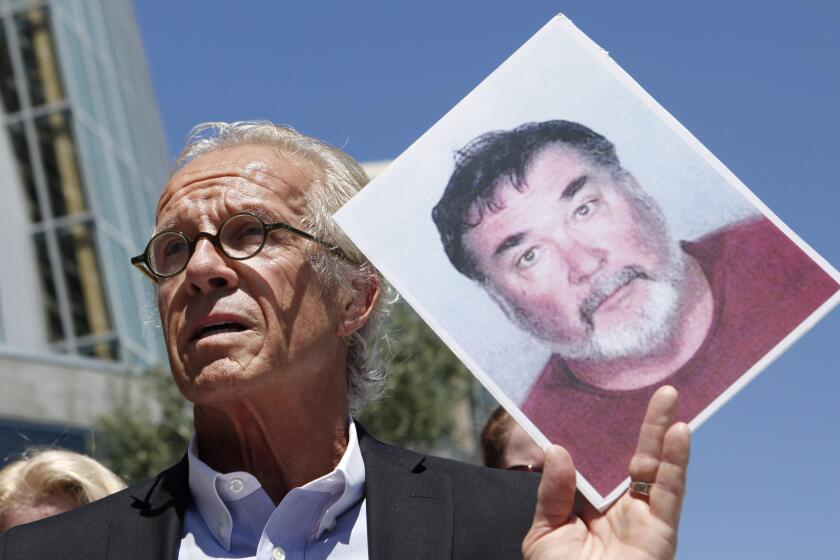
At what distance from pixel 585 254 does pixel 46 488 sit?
2436mm

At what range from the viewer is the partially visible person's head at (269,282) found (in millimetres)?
2576

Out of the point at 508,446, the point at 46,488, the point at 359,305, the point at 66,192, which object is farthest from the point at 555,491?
the point at 66,192

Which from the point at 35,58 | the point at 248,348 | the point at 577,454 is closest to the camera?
the point at 577,454

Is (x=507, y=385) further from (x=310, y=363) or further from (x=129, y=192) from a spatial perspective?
(x=129, y=192)

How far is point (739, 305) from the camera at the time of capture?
2086 millimetres

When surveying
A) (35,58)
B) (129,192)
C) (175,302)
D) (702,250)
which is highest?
(35,58)

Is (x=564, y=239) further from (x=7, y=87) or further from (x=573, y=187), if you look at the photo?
(x=7, y=87)

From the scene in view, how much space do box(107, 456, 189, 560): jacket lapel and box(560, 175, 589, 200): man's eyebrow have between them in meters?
1.09

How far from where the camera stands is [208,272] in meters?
2.60

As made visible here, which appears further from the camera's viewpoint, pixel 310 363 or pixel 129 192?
pixel 129 192

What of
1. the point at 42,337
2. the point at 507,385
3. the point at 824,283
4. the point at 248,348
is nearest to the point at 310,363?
the point at 248,348

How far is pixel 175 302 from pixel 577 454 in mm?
1001

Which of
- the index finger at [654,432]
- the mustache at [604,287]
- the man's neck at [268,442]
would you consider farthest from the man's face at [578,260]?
the man's neck at [268,442]

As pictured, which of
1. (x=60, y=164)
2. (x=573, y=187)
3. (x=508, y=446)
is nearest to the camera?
(x=573, y=187)
